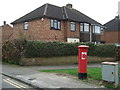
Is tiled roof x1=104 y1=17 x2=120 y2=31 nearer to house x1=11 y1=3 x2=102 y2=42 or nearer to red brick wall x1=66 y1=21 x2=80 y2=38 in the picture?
house x1=11 y1=3 x2=102 y2=42

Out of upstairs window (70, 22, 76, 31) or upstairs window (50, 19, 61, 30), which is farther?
upstairs window (70, 22, 76, 31)

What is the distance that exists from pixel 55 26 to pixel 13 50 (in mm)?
10443

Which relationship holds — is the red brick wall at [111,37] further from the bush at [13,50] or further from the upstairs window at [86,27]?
the bush at [13,50]

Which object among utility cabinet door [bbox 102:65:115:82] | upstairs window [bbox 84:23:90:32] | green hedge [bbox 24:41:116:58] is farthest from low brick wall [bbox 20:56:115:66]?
upstairs window [bbox 84:23:90:32]

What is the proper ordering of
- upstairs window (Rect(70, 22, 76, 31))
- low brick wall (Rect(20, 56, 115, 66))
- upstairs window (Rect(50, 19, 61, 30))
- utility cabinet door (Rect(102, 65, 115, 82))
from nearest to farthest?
utility cabinet door (Rect(102, 65, 115, 82)) < low brick wall (Rect(20, 56, 115, 66)) < upstairs window (Rect(50, 19, 61, 30)) < upstairs window (Rect(70, 22, 76, 31))

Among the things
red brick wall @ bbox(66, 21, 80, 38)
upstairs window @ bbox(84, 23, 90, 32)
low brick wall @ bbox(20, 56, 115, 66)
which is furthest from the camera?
upstairs window @ bbox(84, 23, 90, 32)

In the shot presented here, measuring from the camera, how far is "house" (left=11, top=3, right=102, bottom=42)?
23984mm

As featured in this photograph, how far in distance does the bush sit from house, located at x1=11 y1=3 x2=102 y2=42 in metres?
5.08

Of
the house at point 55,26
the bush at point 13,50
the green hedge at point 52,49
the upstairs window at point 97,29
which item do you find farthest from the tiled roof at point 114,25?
the bush at point 13,50

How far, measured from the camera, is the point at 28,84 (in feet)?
26.3

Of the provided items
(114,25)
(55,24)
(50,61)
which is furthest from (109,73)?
(114,25)

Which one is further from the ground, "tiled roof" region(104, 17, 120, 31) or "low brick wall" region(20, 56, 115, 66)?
"tiled roof" region(104, 17, 120, 31)

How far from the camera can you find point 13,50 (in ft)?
51.8

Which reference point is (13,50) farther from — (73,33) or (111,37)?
(111,37)
